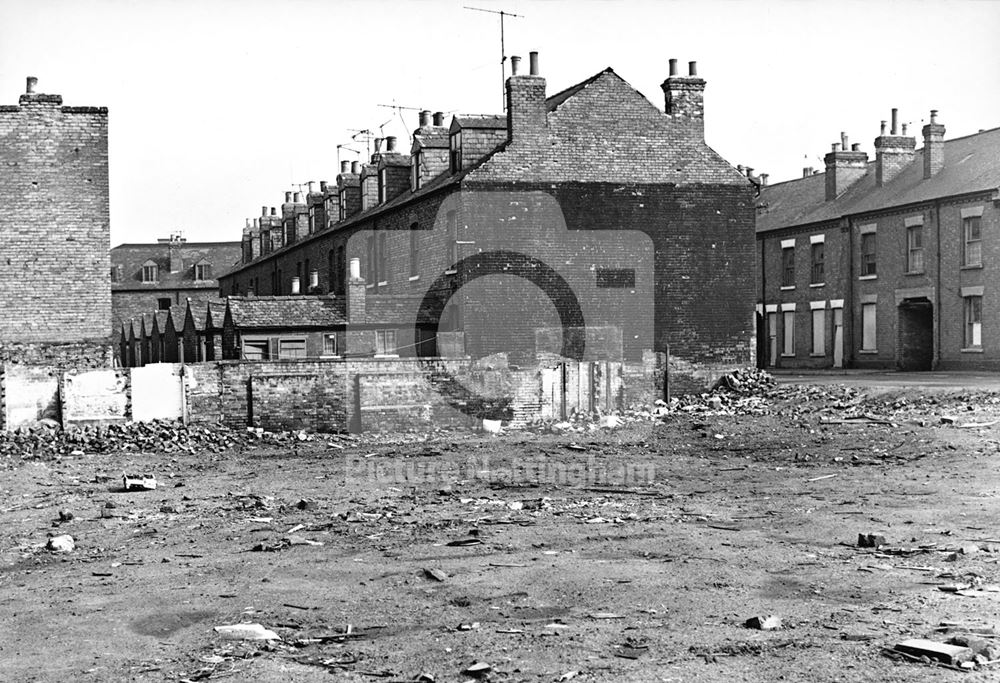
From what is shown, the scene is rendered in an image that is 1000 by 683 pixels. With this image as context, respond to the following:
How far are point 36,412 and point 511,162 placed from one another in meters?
14.2

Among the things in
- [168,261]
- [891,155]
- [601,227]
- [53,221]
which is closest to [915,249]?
[891,155]

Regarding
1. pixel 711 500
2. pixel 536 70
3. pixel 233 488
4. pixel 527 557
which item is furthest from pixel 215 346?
pixel 527 557

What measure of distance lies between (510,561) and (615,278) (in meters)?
20.5

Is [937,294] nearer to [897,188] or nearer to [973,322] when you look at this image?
A: [973,322]

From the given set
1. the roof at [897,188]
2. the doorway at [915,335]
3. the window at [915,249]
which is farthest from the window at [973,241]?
the doorway at [915,335]

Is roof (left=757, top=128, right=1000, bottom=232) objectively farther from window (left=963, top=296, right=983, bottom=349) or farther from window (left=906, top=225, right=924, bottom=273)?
window (left=963, top=296, right=983, bottom=349)

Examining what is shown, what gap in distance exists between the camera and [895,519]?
1266cm

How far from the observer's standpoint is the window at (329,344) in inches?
1312

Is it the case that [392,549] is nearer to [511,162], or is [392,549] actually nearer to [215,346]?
[511,162]

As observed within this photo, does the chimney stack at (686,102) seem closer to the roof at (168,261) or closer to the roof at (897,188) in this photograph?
the roof at (897,188)

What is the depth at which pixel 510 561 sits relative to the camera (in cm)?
1073

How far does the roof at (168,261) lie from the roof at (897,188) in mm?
36752

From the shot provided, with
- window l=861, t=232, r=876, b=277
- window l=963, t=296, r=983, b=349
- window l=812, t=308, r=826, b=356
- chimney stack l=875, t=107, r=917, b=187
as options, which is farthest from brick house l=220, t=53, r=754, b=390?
window l=812, t=308, r=826, b=356

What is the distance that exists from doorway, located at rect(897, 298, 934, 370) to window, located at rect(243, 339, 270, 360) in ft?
72.7
